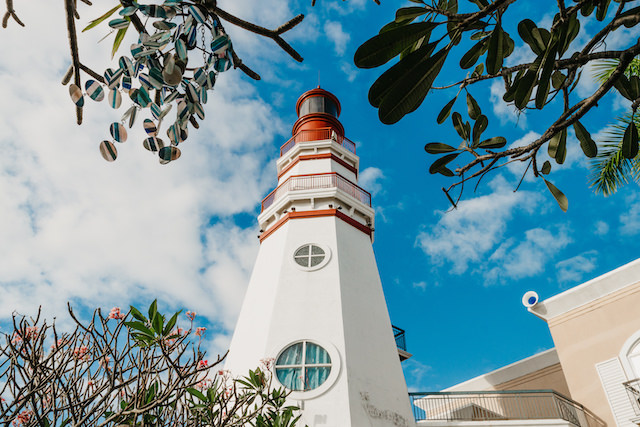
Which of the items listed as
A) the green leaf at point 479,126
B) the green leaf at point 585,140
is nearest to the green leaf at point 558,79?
the green leaf at point 585,140

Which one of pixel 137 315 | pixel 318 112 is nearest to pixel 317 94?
pixel 318 112

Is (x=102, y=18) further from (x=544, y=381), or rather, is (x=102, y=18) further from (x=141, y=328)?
(x=544, y=381)

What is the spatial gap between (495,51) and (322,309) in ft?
36.1

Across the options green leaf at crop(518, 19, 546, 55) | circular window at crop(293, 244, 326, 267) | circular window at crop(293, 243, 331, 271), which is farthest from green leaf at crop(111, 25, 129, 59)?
circular window at crop(293, 244, 326, 267)

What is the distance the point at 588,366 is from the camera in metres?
12.8

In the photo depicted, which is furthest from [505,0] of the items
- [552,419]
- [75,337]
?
[552,419]

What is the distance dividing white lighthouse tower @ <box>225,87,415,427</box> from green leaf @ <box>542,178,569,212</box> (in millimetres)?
8885

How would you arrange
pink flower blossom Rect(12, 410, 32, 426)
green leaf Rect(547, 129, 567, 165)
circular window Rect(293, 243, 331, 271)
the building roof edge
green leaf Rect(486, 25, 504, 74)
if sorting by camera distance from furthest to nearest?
circular window Rect(293, 243, 331, 271)
the building roof edge
pink flower blossom Rect(12, 410, 32, 426)
green leaf Rect(547, 129, 567, 165)
green leaf Rect(486, 25, 504, 74)

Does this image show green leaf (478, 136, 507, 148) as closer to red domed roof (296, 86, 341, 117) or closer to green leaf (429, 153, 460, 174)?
green leaf (429, 153, 460, 174)

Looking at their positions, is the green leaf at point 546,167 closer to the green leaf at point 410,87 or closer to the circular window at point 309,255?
the green leaf at point 410,87

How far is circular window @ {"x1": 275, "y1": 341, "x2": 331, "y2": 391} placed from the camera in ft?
35.0

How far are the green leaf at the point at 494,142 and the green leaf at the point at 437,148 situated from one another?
191 mm

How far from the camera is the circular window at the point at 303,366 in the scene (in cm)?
1066

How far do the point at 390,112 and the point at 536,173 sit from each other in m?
1.32
